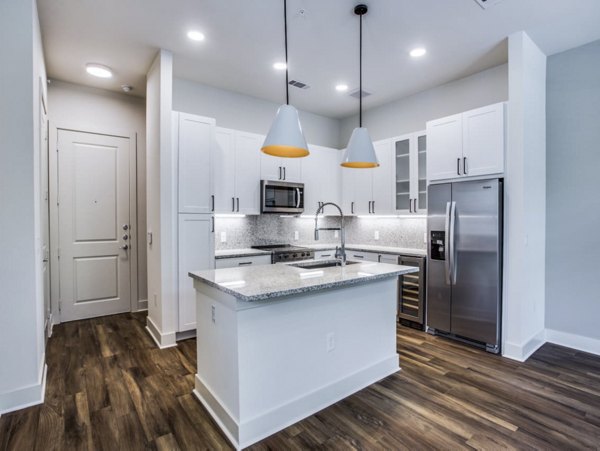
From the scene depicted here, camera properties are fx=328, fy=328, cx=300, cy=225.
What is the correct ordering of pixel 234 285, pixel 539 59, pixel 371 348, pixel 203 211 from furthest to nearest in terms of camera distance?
pixel 203 211 < pixel 539 59 < pixel 371 348 < pixel 234 285

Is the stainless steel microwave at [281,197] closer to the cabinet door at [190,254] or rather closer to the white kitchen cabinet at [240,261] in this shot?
the white kitchen cabinet at [240,261]

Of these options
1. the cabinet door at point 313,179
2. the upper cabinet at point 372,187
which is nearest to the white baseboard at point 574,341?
the upper cabinet at point 372,187

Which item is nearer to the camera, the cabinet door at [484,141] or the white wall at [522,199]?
the white wall at [522,199]

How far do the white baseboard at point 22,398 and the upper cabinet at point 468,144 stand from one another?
4162 millimetres

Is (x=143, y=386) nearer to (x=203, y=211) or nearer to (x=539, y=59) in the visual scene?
(x=203, y=211)

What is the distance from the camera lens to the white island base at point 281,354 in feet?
6.51

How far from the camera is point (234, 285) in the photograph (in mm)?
2002

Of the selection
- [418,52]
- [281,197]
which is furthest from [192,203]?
[418,52]

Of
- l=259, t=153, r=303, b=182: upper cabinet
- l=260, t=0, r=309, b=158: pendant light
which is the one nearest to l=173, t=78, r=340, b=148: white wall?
l=259, t=153, r=303, b=182: upper cabinet

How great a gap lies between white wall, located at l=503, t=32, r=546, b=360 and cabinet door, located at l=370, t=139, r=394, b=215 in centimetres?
161


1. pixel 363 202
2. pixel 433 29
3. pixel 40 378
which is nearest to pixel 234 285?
pixel 40 378

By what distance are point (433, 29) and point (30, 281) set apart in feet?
12.8

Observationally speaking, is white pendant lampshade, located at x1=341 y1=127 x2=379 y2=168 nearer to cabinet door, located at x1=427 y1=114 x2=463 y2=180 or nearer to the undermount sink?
the undermount sink

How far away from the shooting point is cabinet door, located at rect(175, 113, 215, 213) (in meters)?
3.62
